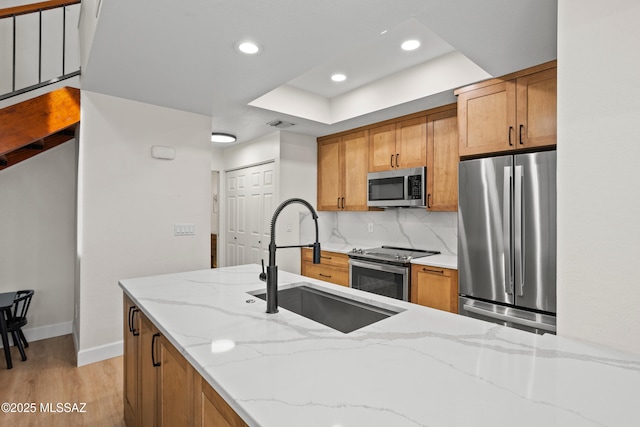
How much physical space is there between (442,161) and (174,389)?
297cm

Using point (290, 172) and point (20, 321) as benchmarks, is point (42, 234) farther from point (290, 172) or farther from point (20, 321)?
point (290, 172)

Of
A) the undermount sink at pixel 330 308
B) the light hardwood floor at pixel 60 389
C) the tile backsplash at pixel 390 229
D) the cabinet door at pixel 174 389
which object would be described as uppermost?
the tile backsplash at pixel 390 229

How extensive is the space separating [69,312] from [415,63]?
431 centimetres

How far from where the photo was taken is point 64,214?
3.51 m

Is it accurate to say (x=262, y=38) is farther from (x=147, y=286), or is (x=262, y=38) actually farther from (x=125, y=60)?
(x=147, y=286)

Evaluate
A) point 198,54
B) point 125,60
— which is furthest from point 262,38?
point 125,60

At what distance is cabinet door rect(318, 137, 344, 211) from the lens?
4.41m

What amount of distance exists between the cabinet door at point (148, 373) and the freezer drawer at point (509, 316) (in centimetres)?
224

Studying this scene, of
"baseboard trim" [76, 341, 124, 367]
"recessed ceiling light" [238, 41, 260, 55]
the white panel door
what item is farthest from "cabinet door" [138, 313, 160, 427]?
the white panel door

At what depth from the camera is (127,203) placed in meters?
3.01

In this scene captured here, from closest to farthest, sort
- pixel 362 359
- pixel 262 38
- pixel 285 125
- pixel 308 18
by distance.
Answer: pixel 362 359 < pixel 308 18 < pixel 262 38 < pixel 285 125

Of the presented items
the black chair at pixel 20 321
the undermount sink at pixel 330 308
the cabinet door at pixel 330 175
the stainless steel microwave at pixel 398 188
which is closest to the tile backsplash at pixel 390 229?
the cabinet door at pixel 330 175

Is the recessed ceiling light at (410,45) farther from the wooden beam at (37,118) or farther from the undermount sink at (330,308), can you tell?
the wooden beam at (37,118)

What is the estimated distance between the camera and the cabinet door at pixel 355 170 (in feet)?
13.4
